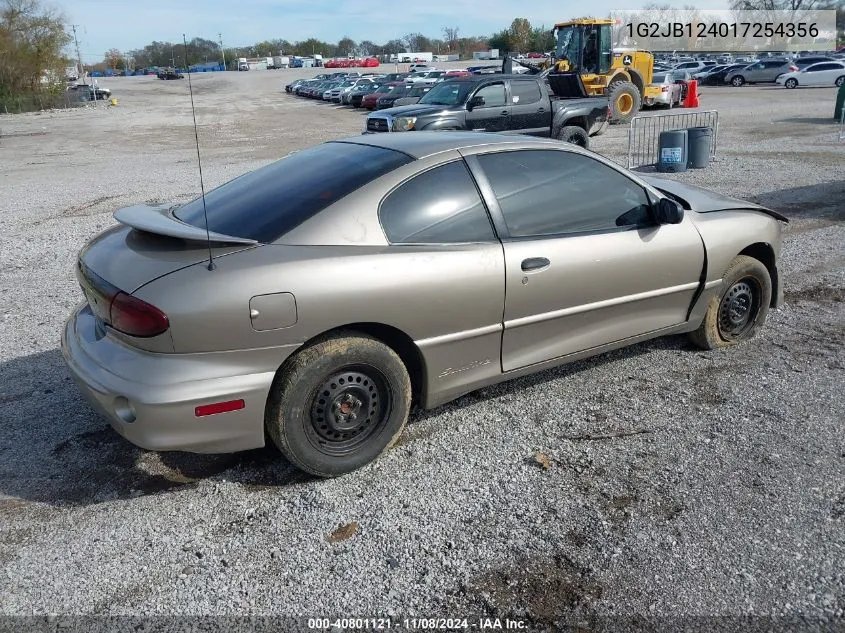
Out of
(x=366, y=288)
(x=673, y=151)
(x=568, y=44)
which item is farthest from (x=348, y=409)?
(x=568, y=44)

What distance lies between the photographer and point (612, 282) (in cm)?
412

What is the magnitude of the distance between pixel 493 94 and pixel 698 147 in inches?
171

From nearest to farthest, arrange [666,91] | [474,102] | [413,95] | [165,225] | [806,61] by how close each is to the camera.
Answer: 1. [165,225]
2. [474,102]
3. [413,95]
4. [666,91]
5. [806,61]

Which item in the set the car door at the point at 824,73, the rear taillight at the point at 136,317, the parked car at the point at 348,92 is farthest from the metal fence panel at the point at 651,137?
the parked car at the point at 348,92

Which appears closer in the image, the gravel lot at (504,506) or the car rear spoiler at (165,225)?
the gravel lot at (504,506)

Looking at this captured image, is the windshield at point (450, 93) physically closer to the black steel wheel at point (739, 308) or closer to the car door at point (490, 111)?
the car door at point (490, 111)

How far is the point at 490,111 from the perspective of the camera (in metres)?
14.6

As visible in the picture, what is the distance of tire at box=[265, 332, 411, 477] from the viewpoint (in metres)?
3.24

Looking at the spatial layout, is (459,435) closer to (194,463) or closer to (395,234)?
(395,234)

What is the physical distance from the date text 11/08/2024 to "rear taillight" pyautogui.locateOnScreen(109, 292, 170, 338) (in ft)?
4.51

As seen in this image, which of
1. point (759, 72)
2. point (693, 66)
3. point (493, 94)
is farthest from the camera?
point (693, 66)

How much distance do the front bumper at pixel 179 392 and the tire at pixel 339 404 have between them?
11 cm

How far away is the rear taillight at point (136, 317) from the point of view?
2.98m

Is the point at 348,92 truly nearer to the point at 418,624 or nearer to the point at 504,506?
the point at 504,506
